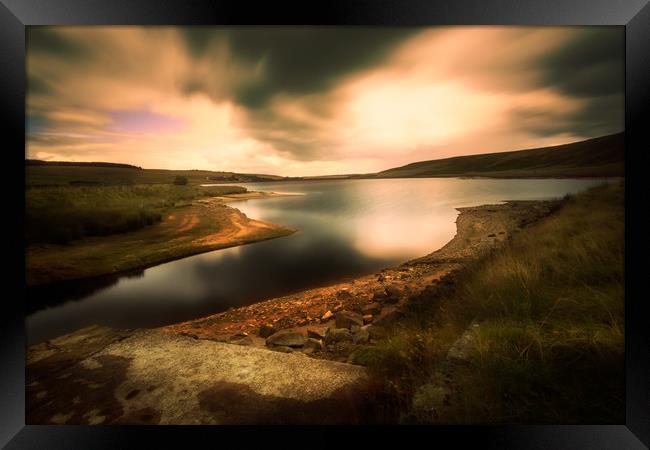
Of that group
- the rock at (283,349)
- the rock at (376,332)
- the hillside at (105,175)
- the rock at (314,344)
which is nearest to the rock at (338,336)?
the rock at (314,344)

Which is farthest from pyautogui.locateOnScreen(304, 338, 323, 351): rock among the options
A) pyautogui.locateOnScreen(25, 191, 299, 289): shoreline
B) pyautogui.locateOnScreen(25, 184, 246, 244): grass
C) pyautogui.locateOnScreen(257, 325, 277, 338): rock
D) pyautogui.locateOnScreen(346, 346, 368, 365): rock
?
pyautogui.locateOnScreen(25, 184, 246, 244): grass

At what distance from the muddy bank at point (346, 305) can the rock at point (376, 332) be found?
0.08ft

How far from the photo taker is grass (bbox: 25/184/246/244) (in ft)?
8.76

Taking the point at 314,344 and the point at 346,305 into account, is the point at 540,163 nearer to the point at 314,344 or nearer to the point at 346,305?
the point at 346,305

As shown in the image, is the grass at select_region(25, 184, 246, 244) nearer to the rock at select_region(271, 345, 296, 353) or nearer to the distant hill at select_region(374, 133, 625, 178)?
the rock at select_region(271, 345, 296, 353)

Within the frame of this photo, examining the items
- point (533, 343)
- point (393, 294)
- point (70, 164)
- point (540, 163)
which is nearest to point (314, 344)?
point (393, 294)

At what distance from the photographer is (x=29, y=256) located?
254cm

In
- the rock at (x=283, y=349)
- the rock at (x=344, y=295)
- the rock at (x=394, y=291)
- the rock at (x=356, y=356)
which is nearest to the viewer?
the rock at (x=356, y=356)

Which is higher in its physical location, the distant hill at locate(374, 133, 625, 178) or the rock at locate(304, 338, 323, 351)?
the distant hill at locate(374, 133, 625, 178)

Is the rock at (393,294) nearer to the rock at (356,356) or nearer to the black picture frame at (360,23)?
the rock at (356,356)

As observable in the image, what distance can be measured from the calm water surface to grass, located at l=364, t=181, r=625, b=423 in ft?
3.66

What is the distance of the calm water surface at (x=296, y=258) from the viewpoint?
367 centimetres

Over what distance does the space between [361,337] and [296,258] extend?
4289 mm

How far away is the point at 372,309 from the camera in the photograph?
356 centimetres
